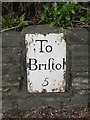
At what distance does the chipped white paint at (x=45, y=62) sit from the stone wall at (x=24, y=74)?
0.12 ft

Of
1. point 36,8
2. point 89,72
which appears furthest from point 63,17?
point 89,72

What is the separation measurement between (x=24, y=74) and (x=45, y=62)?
0.18m

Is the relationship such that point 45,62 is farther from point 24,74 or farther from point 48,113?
point 48,113

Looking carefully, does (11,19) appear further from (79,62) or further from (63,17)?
(79,62)

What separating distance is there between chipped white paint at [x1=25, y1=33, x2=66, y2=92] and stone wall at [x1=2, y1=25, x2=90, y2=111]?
37 millimetres

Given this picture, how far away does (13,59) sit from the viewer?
8.50 feet

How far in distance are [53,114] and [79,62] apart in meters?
0.46

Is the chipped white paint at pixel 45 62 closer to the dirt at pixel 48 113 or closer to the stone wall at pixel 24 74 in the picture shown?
the stone wall at pixel 24 74

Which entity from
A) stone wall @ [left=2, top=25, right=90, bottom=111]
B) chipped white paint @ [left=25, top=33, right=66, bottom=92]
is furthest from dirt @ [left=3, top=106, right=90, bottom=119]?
chipped white paint @ [left=25, top=33, right=66, bottom=92]

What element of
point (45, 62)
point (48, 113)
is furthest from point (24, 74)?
point (48, 113)

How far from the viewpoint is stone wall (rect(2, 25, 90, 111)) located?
2.56 meters

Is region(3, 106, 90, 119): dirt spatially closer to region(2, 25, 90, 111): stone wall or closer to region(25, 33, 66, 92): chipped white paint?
region(2, 25, 90, 111): stone wall

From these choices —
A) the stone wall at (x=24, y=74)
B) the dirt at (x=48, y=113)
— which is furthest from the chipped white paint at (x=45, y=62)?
the dirt at (x=48, y=113)

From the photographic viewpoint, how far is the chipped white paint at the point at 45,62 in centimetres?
255
